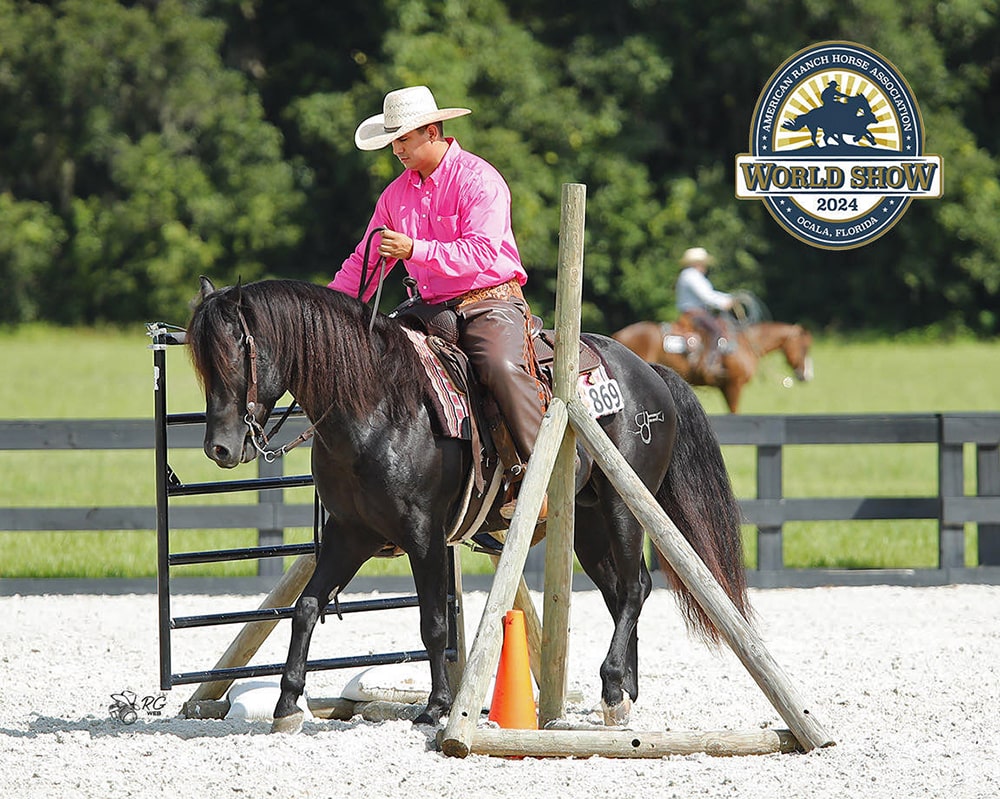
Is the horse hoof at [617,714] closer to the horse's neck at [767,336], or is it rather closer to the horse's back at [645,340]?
the horse's back at [645,340]

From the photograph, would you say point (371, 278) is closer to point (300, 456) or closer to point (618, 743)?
point (618, 743)

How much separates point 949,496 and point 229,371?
5.87 metres

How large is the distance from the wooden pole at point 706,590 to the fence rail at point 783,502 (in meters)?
3.88

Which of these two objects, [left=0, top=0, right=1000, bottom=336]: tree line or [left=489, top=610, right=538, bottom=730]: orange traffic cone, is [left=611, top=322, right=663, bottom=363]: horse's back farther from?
[left=0, top=0, right=1000, bottom=336]: tree line

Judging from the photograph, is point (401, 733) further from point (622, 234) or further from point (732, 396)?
point (622, 234)

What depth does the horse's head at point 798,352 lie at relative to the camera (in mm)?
20153

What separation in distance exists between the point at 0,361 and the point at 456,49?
12.1 m

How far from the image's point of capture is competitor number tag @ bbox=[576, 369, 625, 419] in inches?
224

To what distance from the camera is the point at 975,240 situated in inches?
1200

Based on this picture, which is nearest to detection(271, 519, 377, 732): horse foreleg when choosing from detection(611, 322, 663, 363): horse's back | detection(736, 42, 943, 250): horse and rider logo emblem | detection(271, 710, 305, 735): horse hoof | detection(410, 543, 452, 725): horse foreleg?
detection(271, 710, 305, 735): horse hoof

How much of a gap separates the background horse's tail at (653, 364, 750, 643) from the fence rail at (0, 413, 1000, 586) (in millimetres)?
2730

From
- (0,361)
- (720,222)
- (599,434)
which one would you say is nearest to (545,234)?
(720,222)

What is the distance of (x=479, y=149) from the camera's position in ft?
103

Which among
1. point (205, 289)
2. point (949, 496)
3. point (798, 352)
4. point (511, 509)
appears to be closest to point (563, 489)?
point (511, 509)
